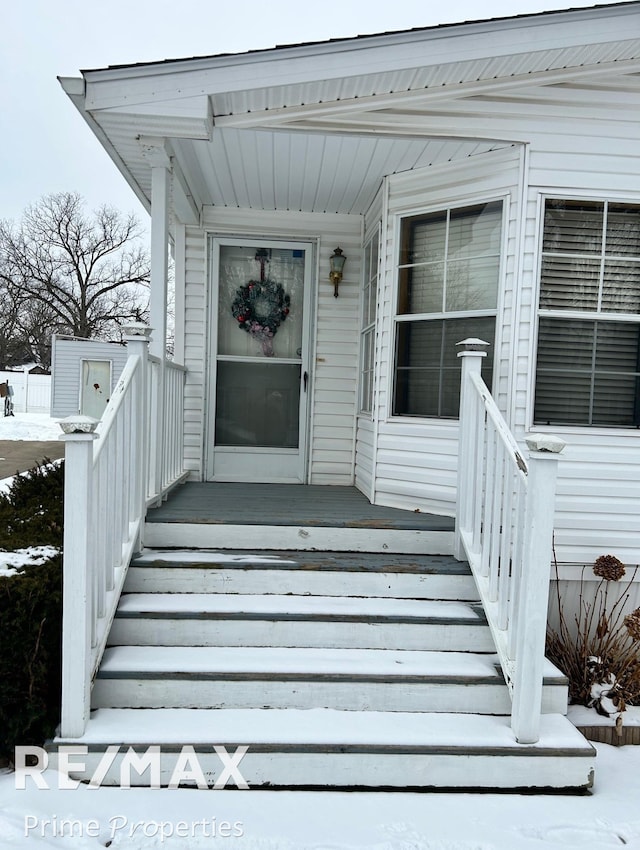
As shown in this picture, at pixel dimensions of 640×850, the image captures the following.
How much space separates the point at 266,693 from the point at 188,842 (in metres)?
0.64

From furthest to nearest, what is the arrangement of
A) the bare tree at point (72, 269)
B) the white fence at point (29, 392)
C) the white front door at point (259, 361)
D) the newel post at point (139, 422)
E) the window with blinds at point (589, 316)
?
the bare tree at point (72, 269) < the white fence at point (29, 392) < the white front door at point (259, 361) < the window with blinds at point (589, 316) < the newel post at point (139, 422)

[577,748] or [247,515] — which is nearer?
[577,748]

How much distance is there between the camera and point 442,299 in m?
4.02

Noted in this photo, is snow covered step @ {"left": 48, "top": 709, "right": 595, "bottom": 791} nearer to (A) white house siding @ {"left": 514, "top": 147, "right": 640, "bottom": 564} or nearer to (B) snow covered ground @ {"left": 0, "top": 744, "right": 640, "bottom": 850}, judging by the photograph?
(B) snow covered ground @ {"left": 0, "top": 744, "right": 640, "bottom": 850}

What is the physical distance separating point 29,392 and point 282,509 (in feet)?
64.5

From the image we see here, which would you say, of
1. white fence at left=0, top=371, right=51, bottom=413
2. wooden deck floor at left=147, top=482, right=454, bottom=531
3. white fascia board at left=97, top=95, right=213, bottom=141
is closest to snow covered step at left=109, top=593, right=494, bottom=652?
wooden deck floor at left=147, top=482, right=454, bottom=531

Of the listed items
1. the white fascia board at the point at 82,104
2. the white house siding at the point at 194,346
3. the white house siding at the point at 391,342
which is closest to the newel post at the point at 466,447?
the white house siding at the point at 391,342

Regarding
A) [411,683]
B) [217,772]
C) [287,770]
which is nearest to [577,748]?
[411,683]

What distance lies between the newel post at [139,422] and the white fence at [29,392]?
19.1m

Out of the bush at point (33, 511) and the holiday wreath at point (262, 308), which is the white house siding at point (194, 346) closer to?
the holiday wreath at point (262, 308)

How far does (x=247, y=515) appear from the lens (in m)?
3.61

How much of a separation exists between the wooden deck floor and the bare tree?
80.9ft

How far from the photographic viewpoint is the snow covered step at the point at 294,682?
2566mm

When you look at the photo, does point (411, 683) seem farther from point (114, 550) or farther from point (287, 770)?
point (114, 550)
